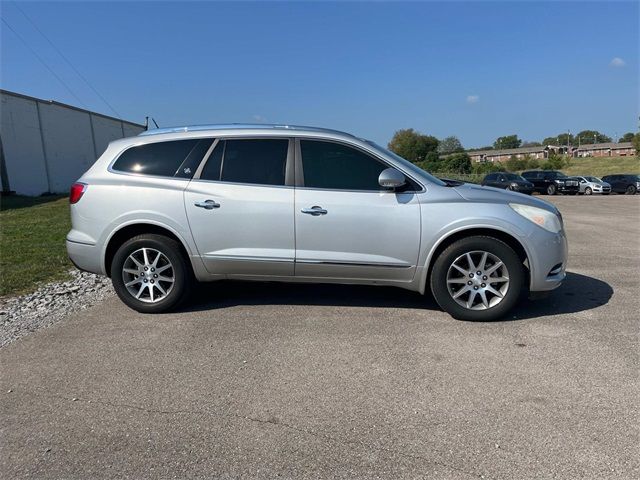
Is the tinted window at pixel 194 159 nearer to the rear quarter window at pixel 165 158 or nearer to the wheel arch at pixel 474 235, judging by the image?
the rear quarter window at pixel 165 158

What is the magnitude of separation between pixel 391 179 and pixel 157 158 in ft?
7.95

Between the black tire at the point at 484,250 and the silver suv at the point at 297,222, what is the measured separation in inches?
0.4

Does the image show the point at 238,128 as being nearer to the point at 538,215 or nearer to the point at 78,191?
the point at 78,191

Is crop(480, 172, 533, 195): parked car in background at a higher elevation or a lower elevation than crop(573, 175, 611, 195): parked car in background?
higher

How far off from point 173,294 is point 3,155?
865 inches

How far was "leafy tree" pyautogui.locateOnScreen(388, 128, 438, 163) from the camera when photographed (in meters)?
91.2

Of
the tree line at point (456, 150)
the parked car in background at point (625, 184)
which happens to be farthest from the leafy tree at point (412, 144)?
the parked car in background at point (625, 184)

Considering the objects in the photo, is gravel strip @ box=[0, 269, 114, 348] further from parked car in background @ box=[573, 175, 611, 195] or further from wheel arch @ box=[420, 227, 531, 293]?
parked car in background @ box=[573, 175, 611, 195]

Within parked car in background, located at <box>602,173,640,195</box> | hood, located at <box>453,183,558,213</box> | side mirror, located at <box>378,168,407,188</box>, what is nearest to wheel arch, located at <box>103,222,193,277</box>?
side mirror, located at <box>378,168,407,188</box>

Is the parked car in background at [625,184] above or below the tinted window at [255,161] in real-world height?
below

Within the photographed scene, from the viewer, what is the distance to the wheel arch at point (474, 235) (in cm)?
449

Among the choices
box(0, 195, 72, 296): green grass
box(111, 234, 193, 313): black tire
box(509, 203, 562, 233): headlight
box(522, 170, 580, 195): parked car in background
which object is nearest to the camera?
box(509, 203, 562, 233): headlight

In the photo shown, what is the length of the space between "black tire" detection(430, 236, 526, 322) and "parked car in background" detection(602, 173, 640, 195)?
36550 millimetres

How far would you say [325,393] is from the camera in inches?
126
